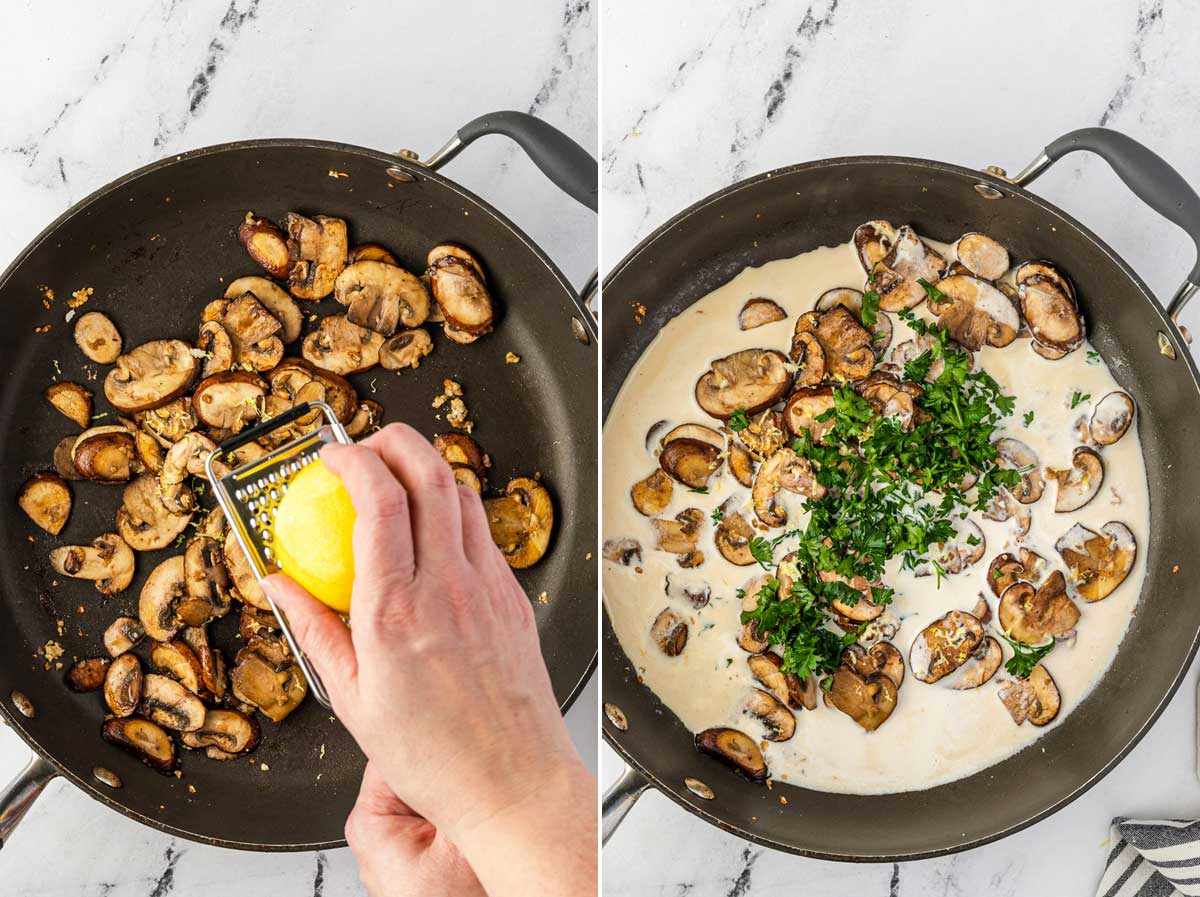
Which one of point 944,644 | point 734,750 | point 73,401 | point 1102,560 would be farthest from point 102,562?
point 1102,560

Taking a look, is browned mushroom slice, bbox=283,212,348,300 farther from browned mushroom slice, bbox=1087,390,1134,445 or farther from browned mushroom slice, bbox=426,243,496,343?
browned mushroom slice, bbox=1087,390,1134,445

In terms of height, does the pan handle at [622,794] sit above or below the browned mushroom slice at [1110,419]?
below

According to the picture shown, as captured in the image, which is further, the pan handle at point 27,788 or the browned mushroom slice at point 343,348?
the browned mushroom slice at point 343,348

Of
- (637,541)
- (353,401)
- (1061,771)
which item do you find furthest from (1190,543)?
(353,401)

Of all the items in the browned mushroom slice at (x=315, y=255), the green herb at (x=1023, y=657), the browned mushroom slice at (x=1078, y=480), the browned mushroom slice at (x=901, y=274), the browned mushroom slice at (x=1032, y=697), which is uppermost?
the browned mushroom slice at (x=901, y=274)

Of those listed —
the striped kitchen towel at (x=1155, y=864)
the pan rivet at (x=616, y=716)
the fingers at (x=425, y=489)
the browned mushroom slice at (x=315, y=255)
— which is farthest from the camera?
the browned mushroom slice at (x=315, y=255)

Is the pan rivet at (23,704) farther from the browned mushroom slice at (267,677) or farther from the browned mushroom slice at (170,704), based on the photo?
the browned mushroom slice at (267,677)

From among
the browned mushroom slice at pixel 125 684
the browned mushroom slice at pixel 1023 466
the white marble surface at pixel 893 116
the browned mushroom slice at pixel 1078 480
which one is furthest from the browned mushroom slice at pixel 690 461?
the browned mushroom slice at pixel 125 684

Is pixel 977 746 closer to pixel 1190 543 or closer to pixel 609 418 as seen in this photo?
pixel 1190 543
